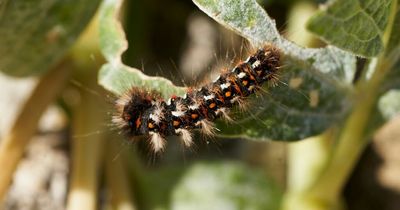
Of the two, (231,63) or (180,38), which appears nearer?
(231,63)

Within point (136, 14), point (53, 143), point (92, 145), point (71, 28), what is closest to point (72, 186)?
point (92, 145)

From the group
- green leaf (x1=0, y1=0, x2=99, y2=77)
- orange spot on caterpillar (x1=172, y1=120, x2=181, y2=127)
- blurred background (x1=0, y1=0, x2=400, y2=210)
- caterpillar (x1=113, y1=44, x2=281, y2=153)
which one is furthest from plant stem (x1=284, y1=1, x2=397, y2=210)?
green leaf (x1=0, y1=0, x2=99, y2=77)

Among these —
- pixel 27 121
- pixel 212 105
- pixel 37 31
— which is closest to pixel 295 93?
pixel 212 105

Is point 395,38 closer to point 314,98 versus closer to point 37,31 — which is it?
point 314,98

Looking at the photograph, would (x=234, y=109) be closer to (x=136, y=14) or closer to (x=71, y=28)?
(x=71, y=28)

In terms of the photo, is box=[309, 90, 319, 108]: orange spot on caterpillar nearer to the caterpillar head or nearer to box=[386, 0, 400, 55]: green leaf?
box=[386, 0, 400, 55]: green leaf

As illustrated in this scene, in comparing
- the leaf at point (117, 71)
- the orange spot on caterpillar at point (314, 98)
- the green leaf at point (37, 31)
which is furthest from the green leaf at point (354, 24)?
the green leaf at point (37, 31)
